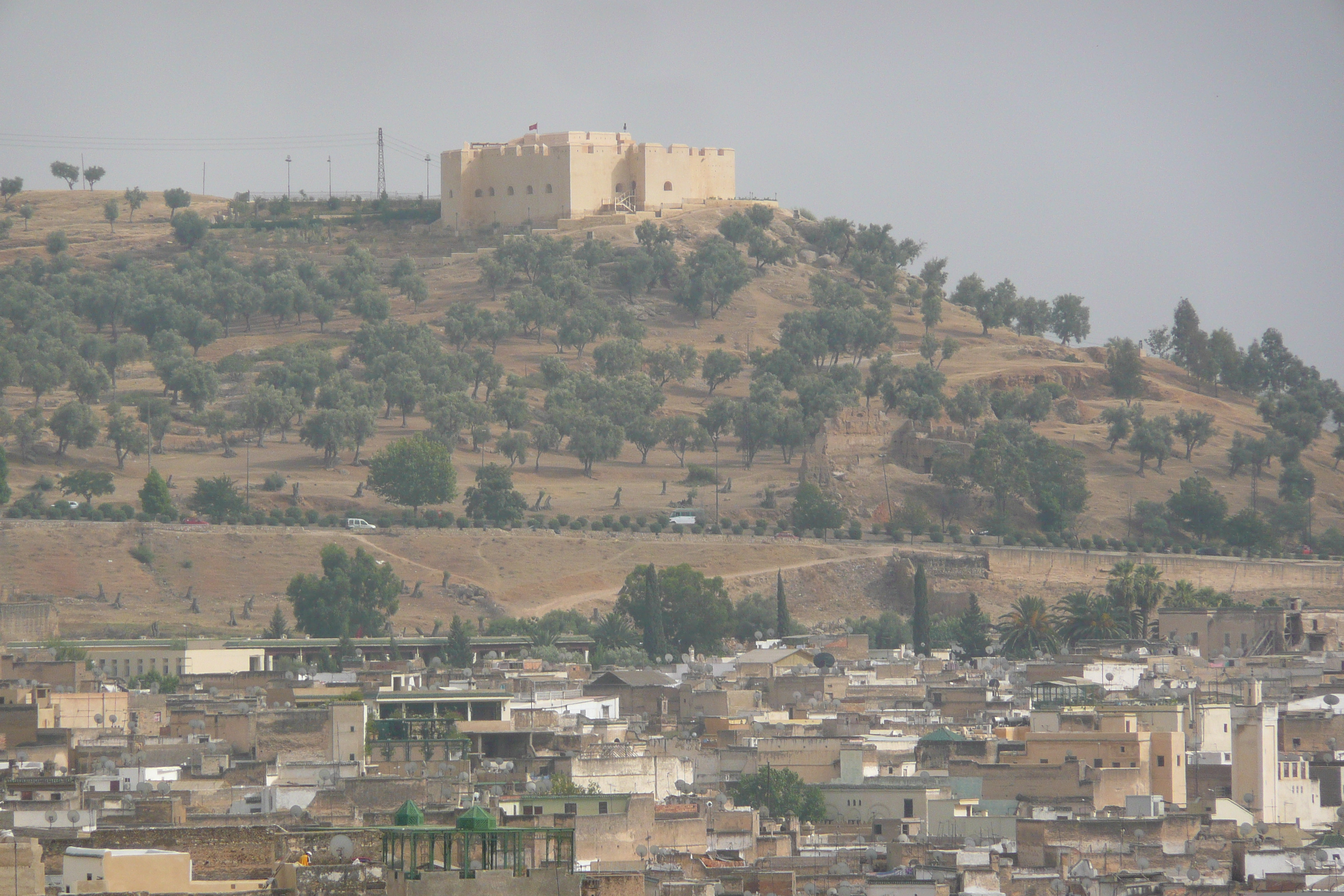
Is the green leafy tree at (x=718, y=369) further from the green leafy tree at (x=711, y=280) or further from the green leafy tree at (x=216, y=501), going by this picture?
the green leafy tree at (x=216, y=501)

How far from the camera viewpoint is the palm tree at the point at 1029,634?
66750mm

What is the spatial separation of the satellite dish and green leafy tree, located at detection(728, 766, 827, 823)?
51.1ft

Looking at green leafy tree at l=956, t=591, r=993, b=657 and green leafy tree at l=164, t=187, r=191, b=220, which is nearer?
green leafy tree at l=956, t=591, r=993, b=657

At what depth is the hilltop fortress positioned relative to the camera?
12231 cm

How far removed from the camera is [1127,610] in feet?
228

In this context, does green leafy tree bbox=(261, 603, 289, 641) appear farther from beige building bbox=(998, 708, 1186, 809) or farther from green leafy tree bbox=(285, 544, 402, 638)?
beige building bbox=(998, 708, 1186, 809)

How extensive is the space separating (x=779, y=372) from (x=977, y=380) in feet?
25.6

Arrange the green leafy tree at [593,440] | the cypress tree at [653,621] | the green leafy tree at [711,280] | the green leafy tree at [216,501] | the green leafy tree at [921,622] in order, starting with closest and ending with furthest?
the green leafy tree at [921,622], the cypress tree at [653,621], the green leafy tree at [216,501], the green leafy tree at [593,440], the green leafy tree at [711,280]

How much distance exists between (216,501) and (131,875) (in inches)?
2746

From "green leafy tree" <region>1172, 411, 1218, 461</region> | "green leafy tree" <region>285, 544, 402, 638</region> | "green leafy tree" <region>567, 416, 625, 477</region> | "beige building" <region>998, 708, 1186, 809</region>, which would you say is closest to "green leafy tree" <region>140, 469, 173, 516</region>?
"green leafy tree" <region>285, 544, 402, 638</region>

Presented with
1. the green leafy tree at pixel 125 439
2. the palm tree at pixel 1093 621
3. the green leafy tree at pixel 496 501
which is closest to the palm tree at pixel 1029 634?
the palm tree at pixel 1093 621

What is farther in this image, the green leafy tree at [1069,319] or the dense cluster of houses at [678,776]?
the green leafy tree at [1069,319]

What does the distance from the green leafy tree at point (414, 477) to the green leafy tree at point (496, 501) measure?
0.95m

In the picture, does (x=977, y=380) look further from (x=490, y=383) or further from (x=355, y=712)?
(x=355, y=712)
